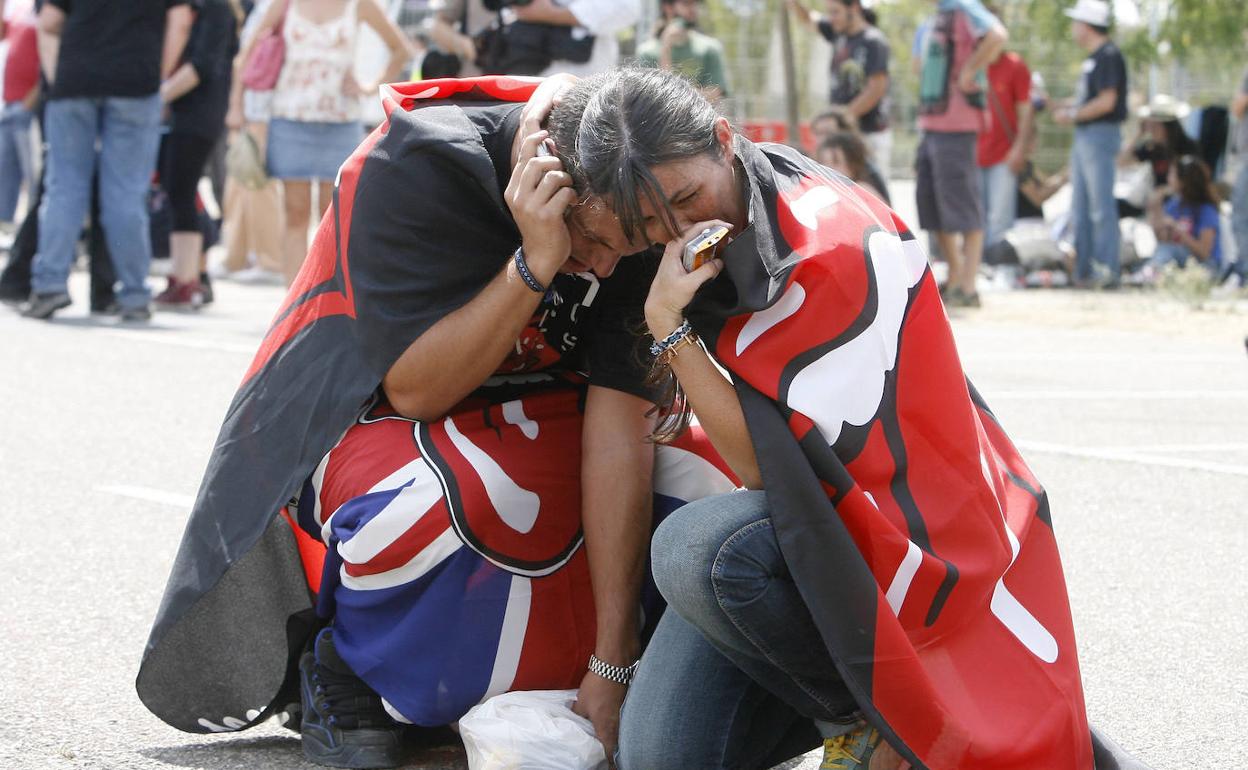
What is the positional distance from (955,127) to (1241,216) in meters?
2.43

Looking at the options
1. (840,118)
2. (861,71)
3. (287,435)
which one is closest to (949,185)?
(861,71)

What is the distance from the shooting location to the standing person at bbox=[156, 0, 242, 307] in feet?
28.2

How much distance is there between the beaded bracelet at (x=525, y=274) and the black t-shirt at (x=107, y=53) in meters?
5.76

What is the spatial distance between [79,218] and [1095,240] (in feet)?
21.8

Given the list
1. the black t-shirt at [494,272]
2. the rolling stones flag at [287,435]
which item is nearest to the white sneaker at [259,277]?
the rolling stones flag at [287,435]

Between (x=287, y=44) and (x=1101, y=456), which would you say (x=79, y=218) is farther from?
(x=1101, y=456)

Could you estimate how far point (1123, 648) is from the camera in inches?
137

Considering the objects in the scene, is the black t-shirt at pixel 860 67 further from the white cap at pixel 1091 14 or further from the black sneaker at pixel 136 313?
the black sneaker at pixel 136 313

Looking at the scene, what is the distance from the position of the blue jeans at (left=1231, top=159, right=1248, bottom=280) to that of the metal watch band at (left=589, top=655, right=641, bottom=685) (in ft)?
30.7

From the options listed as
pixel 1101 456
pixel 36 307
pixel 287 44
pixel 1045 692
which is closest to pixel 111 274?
pixel 36 307

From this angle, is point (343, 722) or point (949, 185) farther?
point (949, 185)

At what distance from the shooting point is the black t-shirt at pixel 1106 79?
36.0ft

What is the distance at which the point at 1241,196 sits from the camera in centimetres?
1109

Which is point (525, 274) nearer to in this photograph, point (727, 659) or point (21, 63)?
point (727, 659)
